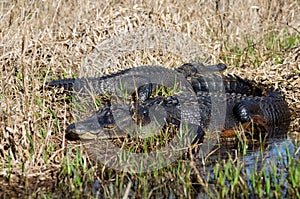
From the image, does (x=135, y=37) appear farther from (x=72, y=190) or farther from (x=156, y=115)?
(x=72, y=190)

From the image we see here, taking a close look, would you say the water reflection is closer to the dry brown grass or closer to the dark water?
the dark water

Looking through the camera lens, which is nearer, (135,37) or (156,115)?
(156,115)

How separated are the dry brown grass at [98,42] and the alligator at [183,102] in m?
0.28

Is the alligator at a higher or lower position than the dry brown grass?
lower

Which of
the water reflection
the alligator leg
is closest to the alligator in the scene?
the alligator leg

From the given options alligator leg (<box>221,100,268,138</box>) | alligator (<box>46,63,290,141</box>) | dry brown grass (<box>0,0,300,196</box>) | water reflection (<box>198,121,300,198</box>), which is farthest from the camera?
alligator leg (<box>221,100,268,138</box>)

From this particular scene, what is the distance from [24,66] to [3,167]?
0.83 metres

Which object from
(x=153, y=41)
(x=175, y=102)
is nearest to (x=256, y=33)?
(x=153, y=41)

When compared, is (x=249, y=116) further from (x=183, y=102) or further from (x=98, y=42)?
(x=98, y=42)

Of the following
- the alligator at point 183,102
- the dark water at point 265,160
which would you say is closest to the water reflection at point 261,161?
the dark water at point 265,160

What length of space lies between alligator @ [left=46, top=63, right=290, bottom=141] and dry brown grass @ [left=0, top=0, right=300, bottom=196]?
0.91ft

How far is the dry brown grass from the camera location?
4.40m

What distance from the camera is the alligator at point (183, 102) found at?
5078 millimetres

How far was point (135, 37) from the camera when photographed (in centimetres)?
743
